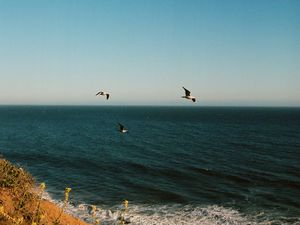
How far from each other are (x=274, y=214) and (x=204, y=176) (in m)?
13.6

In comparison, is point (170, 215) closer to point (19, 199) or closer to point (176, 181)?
point (176, 181)

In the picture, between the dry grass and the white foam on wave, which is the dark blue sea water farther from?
the dry grass

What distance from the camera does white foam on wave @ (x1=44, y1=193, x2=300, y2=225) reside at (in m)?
23.6

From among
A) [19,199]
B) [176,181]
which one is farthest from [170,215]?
[19,199]

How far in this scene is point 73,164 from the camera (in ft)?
153

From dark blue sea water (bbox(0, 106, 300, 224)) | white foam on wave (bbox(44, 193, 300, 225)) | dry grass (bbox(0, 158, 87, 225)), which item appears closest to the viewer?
dry grass (bbox(0, 158, 87, 225))

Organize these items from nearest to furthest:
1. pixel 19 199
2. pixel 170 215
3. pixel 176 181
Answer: pixel 19 199, pixel 170 215, pixel 176 181

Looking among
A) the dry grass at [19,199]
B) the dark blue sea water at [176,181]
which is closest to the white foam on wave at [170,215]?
the dark blue sea water at [176,181]

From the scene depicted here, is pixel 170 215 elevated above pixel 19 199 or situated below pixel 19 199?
below

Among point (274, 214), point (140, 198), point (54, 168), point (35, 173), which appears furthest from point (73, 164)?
point (274, 214)

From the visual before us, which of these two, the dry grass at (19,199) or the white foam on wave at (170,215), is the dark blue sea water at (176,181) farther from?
the dry grass at (19,199)

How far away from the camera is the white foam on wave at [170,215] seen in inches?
928

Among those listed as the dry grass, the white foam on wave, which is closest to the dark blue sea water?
the white foam on wave

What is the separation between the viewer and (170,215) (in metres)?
25.1
